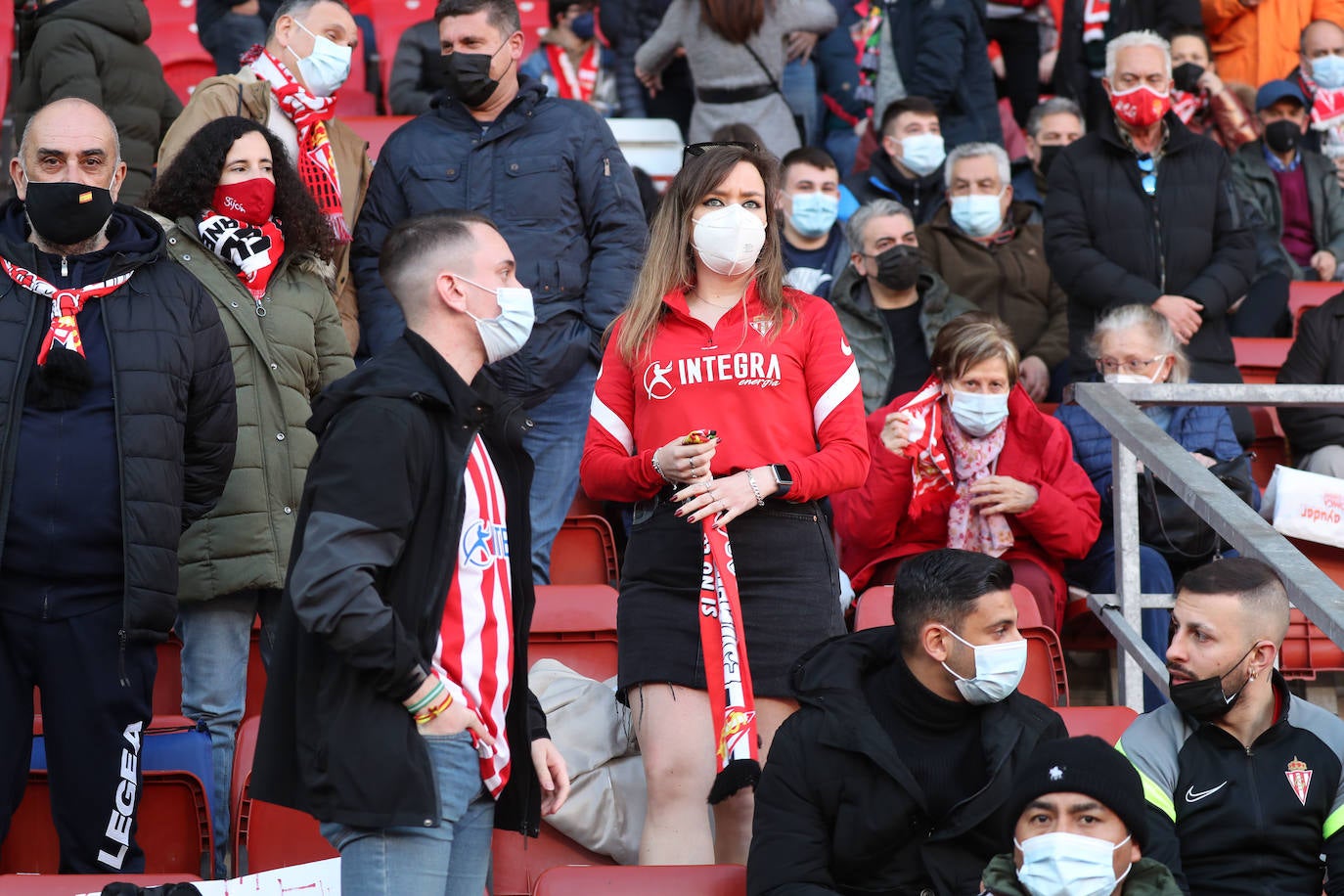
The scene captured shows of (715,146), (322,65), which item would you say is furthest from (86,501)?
(322,65)

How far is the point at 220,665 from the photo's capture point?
15.0 ft

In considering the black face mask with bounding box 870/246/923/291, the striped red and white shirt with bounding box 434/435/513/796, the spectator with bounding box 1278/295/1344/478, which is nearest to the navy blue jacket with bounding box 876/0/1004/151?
the black face mask with bounding box 870/246/923/291

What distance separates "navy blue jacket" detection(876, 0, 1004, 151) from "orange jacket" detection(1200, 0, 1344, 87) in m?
1.84

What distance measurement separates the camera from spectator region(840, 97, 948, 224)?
315 inches

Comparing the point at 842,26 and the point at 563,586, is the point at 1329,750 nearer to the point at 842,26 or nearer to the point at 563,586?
the point at 563,586

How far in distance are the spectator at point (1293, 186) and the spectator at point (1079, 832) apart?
5.93m

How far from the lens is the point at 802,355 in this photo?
4168mm

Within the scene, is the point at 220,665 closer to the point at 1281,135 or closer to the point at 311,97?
the point at 311,97

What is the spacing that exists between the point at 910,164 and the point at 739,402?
13.9 ft

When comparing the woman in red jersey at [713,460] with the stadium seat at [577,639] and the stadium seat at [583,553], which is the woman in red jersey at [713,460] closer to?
the stadium seat at [577,639]

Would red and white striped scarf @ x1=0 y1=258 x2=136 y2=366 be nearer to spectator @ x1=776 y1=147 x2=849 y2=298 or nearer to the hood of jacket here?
the hood of jacket

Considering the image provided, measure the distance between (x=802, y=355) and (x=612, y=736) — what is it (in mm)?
1038

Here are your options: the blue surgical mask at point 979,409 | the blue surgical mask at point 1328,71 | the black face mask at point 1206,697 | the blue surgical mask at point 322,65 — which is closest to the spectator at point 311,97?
the blue surgical mask at point 322,65

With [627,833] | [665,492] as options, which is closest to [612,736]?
[627,833]
